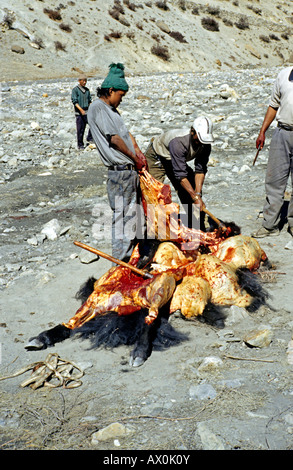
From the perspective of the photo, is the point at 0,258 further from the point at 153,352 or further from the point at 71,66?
the point at 71,66

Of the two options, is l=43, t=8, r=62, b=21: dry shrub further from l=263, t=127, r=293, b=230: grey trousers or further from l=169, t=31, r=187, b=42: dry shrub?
l=263, t=127, r=293, b=230: grey trousers

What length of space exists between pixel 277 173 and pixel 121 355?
3.00 meters

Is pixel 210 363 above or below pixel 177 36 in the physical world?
above

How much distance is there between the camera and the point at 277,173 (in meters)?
5.48

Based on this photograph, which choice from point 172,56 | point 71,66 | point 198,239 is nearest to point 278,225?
point 198,239

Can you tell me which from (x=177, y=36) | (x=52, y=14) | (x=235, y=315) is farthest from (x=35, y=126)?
(x=177, y=36)

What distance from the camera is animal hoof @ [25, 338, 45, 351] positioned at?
3744 mm

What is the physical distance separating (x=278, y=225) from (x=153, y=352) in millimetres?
2952

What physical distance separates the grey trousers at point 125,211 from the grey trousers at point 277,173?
1.77 m

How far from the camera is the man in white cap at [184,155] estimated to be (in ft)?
14.6

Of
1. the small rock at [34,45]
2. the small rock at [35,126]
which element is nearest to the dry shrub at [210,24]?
the small rock at [34,45]

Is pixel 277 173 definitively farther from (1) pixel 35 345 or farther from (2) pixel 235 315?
(1) pixel 35 345

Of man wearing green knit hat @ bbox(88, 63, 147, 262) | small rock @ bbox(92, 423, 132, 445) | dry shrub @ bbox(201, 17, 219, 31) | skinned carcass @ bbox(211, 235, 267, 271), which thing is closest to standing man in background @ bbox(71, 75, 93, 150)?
man wearing green knit hat @ bbox(88, 63, 147, 262)

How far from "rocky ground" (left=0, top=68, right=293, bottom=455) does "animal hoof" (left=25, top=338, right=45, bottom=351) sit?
48mm
